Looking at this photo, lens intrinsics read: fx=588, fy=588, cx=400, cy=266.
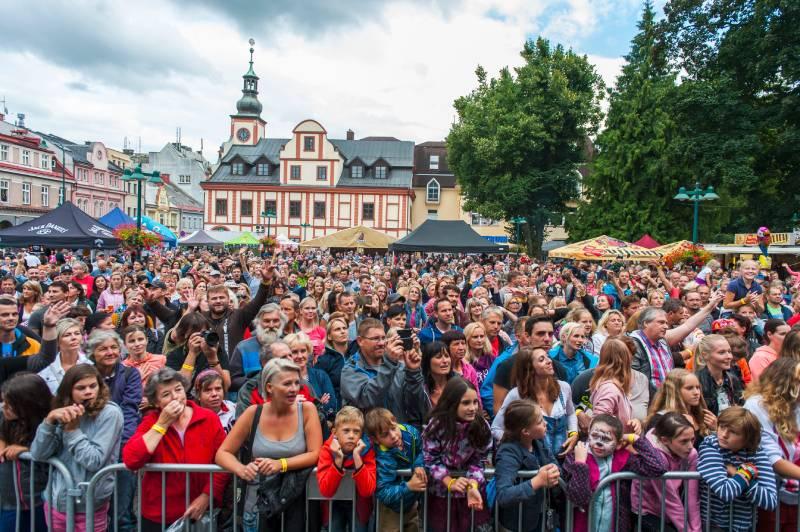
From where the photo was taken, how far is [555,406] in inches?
157

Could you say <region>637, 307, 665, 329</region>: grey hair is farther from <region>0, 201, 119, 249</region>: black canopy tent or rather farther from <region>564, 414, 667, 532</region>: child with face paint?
<region>0, 201, 119, 249</region>: black canopy tent

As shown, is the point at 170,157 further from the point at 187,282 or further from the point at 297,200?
the point at 187,282

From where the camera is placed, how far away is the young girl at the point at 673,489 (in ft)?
11.4

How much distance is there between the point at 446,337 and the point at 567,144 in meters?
32.9

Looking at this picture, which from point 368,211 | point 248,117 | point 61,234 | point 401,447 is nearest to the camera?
point 401,447

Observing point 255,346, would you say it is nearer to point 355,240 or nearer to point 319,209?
point 355,240

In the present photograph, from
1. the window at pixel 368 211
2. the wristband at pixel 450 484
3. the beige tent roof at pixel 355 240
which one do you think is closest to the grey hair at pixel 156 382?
the wristband at pixel 450 484

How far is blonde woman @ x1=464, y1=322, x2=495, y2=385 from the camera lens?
5.34 m

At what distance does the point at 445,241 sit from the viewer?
20.1m

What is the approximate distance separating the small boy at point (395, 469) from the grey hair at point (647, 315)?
259cm

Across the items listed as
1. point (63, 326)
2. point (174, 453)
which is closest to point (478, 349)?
point (174, 453)

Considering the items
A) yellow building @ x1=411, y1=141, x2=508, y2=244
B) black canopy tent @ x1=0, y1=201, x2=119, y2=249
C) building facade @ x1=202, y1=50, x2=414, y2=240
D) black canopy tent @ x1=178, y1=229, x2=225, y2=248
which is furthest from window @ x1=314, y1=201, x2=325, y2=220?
black canopy tent @ x1=0, y1=201, x2=119, y2=249

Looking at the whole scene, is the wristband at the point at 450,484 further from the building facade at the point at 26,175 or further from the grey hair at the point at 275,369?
the building facade at the point at 26,175

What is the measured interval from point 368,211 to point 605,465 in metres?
52.1
